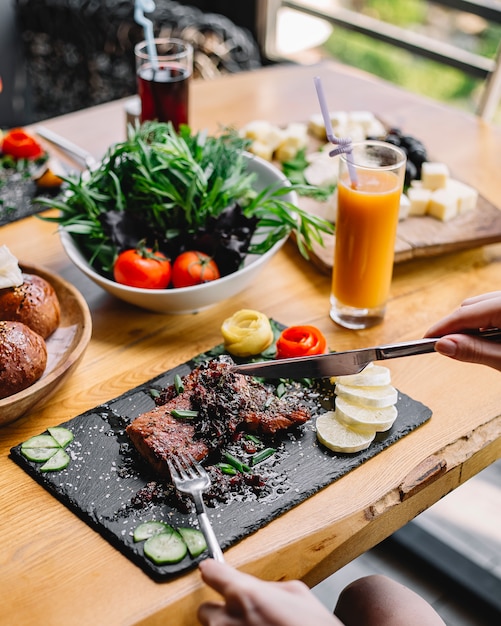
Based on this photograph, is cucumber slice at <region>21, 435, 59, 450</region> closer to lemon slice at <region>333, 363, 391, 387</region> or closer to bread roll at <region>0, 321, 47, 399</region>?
bread roll at <region>0, 321, 47, 399</region>

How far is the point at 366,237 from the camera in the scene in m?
1.49

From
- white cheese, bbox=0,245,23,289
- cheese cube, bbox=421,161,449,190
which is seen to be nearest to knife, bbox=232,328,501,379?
white cheese, bbox=0,245,23,289

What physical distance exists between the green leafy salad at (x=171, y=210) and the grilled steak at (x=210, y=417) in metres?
0.39

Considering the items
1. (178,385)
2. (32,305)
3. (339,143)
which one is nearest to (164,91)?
(339,143)

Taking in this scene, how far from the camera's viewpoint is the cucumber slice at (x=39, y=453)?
3.91 ft

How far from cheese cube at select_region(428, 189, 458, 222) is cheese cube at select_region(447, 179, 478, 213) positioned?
0.05 feet

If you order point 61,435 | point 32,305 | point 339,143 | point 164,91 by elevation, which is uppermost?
point 339,143

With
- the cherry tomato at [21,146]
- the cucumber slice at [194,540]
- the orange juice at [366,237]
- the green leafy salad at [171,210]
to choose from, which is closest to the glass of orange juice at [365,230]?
the orange juice at [366,237]

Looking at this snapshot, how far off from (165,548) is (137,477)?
0.16 metres

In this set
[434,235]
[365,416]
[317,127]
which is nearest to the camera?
[365,416]

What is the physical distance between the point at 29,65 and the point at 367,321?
2783mm

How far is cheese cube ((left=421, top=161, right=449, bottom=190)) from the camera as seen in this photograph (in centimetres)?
193

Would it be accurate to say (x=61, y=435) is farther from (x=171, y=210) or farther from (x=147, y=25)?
(x=147, y=25)

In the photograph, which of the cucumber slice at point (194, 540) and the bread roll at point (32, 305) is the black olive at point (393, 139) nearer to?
the bread roll at point (32, 305)
